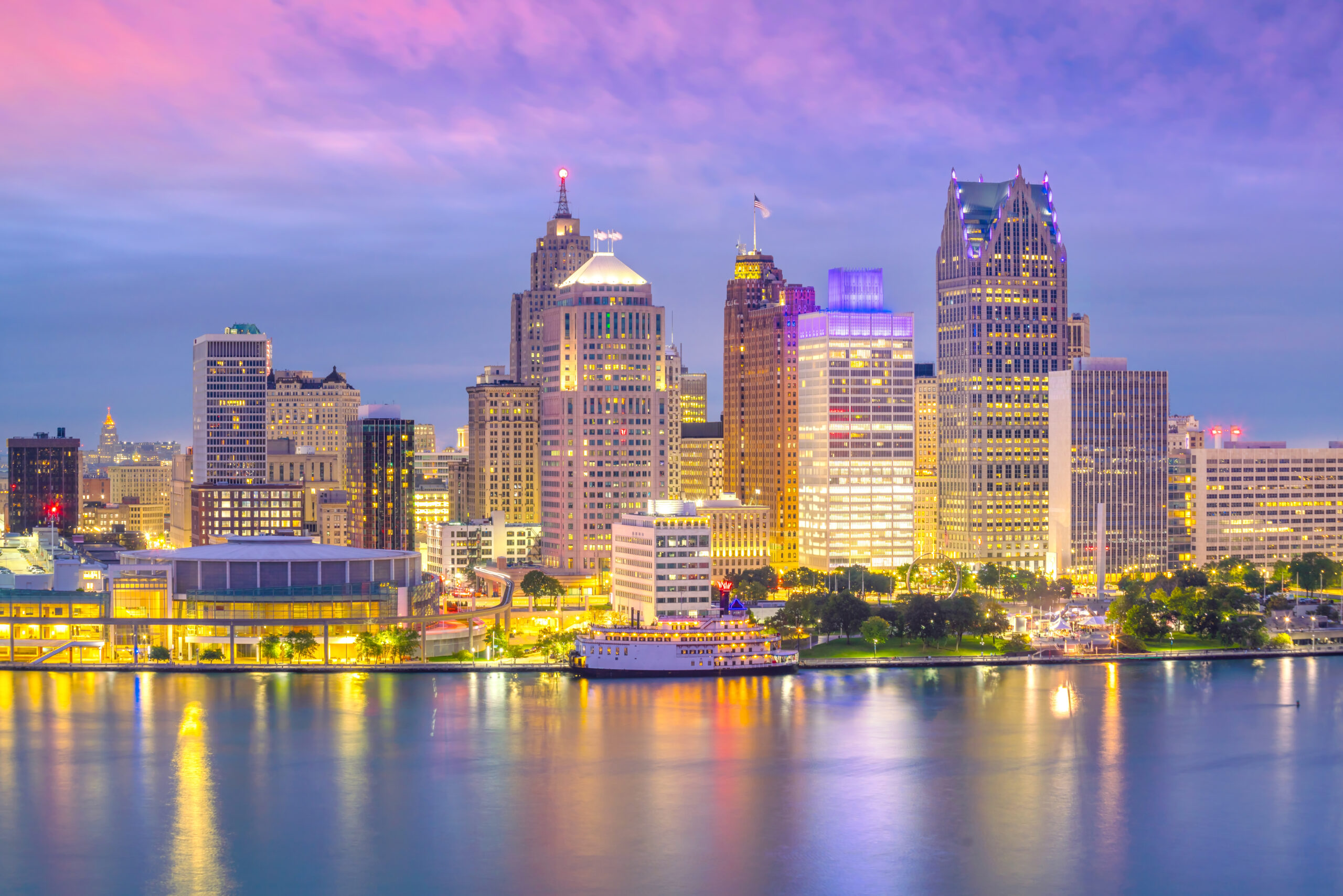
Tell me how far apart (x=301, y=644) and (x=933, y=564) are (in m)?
76.1

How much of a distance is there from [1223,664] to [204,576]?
7170 cm

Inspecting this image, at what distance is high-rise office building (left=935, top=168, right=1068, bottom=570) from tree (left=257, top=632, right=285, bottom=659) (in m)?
82.4

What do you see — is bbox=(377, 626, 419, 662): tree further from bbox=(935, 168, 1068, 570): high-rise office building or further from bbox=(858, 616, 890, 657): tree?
bbox=(935, 168, 1068, 570): high-rise office building

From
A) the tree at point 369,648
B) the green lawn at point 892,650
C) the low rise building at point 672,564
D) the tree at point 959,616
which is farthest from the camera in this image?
the low rise building at point 672,564

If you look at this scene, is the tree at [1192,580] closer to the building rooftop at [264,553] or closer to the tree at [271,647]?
the building rooftop at [264,553]

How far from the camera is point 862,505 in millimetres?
178125

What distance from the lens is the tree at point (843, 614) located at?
134375mm

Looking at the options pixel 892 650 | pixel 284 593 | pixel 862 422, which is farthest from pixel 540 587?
pixel 862 422

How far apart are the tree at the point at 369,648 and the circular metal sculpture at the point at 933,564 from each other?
46702 mm

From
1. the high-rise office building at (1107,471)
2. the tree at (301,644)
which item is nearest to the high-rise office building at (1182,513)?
the high-rise office building at (1107,471)

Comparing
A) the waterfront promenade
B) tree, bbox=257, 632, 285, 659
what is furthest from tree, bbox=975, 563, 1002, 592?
tree, bbox=257, 632, 285, 659

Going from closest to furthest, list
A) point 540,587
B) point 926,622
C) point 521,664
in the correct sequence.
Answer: point 521,664, point 926,622, point 540,587

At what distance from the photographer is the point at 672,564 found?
456ft

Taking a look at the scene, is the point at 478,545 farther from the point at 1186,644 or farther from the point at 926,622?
the point at 1186,644
